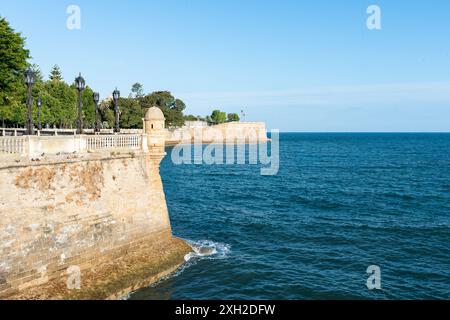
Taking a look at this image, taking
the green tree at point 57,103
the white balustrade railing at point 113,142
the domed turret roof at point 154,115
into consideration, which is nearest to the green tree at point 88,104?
the green tree at point 57,103

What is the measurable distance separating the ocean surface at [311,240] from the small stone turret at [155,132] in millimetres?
6237

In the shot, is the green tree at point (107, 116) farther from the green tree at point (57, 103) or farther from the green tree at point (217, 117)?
the green tree at point (217, 117)

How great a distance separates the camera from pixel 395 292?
1720cm

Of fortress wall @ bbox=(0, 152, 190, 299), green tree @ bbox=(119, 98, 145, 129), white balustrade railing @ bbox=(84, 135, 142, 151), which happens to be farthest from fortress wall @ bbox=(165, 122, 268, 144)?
fortress wall @ bbox=(0, 152, 190, 299)

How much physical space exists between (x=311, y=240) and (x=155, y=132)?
460 inches

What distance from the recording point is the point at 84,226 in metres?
17.0

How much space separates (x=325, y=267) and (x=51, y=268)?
42.6 ft

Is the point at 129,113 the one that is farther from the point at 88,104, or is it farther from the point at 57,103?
the point at 57,103

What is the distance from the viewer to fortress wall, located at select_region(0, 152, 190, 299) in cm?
1444

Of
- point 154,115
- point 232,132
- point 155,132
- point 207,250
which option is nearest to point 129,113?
point 232,132

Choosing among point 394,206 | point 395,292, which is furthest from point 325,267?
point 394,206

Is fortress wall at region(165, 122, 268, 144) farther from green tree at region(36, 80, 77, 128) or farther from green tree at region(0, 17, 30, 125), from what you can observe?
green tree at region(0, 17, 30, 125)

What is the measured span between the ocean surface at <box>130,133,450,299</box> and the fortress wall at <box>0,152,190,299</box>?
1892 mm
